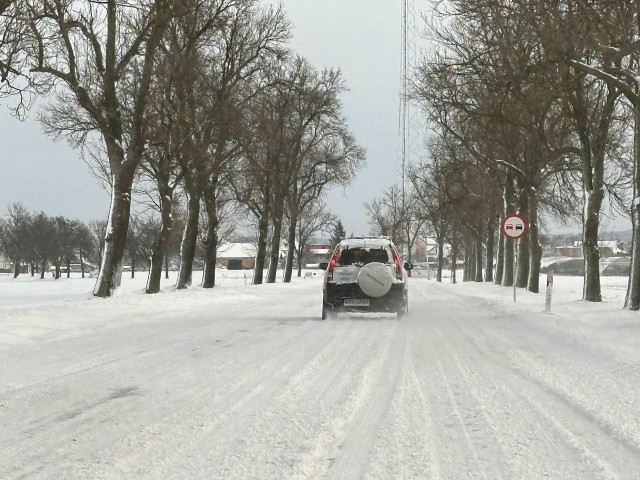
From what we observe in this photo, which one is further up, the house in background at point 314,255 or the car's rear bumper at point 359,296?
the house in background at point 314,255

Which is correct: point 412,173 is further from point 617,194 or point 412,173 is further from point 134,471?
point 134,471

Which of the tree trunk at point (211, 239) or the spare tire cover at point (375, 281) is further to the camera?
the tree trunk at point (211, 239)

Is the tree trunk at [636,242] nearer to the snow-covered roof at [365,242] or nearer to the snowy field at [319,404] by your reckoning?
the snowy field at [319,404]

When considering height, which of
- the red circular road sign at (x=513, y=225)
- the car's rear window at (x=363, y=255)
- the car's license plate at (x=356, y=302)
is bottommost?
the car's license plate at (x=356, y=302)

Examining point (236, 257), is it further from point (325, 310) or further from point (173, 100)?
point (325, 310)

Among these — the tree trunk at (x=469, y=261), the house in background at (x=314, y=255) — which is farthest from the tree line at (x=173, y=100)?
the house in background at (x=314, y=255)

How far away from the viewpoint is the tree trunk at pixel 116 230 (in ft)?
61.9

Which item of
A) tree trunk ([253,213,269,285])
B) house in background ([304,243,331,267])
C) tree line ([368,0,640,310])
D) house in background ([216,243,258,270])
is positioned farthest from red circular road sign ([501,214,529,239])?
house in background ([216,243,258,270])

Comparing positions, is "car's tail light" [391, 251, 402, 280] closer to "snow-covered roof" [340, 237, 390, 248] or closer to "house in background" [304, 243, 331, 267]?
"snow-covered roof" [340, 237, 390, 248]

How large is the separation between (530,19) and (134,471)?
35.2 ft

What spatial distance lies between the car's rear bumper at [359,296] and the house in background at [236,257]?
139 meters

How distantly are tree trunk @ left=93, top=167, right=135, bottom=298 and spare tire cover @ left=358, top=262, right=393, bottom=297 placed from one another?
25.3 ft

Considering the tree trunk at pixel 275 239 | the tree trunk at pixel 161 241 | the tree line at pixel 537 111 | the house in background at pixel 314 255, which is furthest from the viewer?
the house in background at pixel 314 255

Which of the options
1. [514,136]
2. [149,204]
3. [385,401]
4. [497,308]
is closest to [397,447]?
[385,401]
